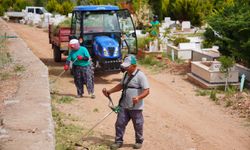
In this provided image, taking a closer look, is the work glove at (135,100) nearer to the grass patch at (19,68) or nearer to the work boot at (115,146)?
the work boot at (115,146)

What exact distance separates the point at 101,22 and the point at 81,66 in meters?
3.09

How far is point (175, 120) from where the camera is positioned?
890cm

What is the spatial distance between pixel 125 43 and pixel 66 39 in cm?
306

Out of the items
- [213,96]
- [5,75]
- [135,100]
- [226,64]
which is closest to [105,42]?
[5,75]

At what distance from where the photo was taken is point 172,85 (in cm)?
1253

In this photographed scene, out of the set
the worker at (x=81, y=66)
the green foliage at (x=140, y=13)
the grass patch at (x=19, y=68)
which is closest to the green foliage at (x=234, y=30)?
the worker at (x=81, y=66)

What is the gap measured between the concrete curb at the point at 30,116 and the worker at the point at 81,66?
2.62ft

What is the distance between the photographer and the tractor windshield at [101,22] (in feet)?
43.3

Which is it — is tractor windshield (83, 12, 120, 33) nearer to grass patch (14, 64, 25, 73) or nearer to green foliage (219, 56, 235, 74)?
grass patch (14, 64, 25, 73)

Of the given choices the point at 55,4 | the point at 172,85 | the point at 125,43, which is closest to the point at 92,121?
the point at 172,85

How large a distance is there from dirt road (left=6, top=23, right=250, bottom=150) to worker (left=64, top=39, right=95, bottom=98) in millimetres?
344

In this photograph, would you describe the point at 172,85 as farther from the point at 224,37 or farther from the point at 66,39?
the point at 66,39

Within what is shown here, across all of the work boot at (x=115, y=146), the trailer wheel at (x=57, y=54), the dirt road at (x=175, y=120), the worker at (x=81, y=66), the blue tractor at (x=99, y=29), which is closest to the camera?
the work boot at (x=115, y=146)

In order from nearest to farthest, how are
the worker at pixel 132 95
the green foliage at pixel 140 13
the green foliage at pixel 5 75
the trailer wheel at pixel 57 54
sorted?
the worker at pixel 132 95 < the green foliage at pixel 5 75 < the trailer wheel at pixel 57 54 < the green foliage at pixel 140 13
